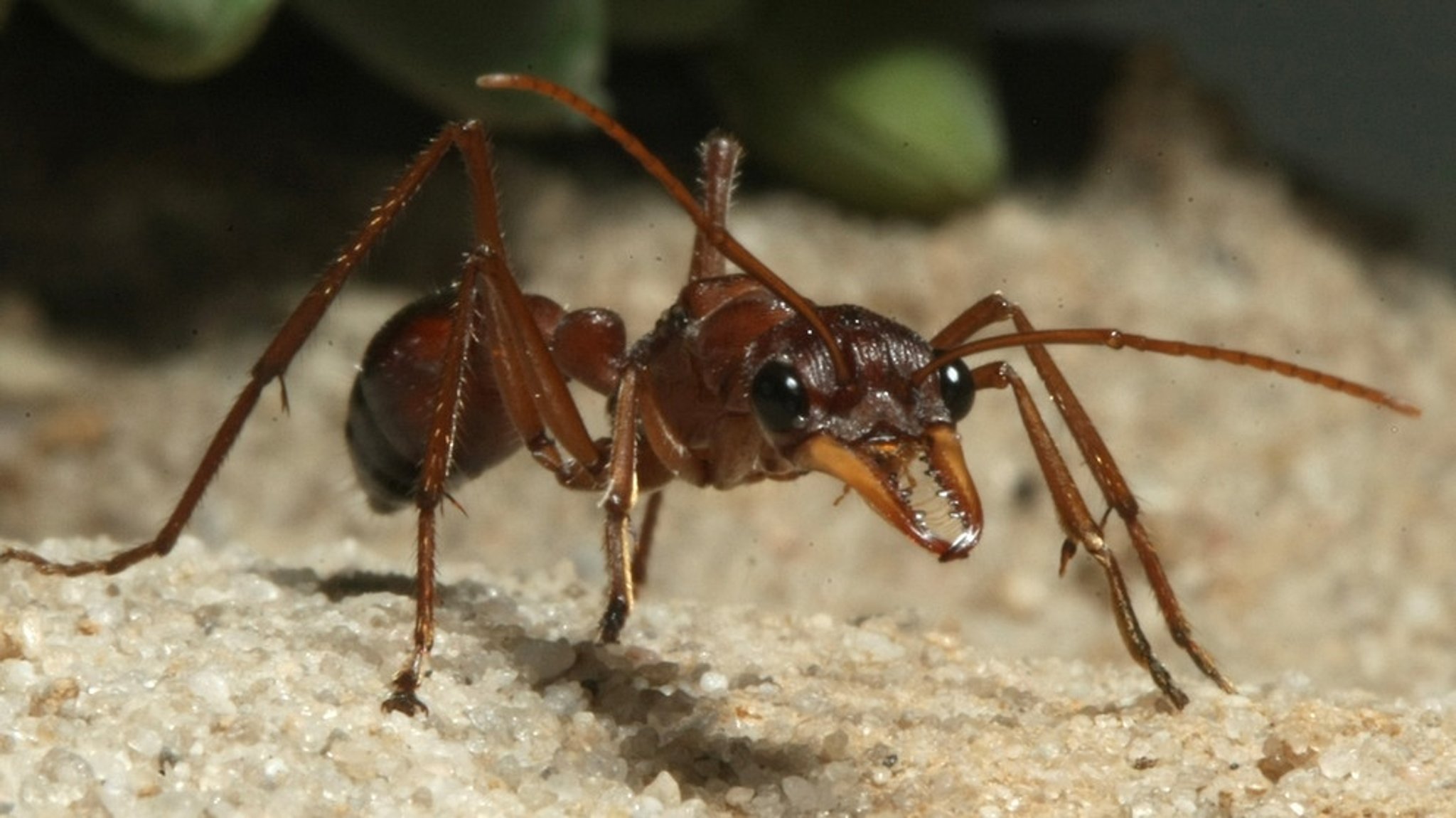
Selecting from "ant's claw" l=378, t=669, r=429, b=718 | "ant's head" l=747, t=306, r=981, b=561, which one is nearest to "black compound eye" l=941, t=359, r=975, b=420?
"ant's head" l=747, t=306, r=981, b=561

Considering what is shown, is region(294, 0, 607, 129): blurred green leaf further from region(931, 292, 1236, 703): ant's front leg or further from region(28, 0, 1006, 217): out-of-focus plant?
region(931, 292, 1236, 703): ant's front leg

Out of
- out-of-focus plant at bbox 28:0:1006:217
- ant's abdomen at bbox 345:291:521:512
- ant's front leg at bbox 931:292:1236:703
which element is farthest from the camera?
out-of-focus plant at bbox 28:0:1006:217

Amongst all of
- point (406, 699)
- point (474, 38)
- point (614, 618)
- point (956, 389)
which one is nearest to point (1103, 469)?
point (956, 389)

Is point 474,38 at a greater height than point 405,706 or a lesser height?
greater

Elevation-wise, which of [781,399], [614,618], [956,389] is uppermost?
[956,389]

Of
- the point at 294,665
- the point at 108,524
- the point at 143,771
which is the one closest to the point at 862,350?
the point at 294,665

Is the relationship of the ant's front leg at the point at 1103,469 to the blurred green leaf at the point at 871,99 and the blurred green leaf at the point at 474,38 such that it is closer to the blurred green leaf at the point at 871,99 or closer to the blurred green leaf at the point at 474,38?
the blurred green leaf at the point at 474,38

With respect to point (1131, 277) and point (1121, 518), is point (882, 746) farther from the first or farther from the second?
point (1131, 277)

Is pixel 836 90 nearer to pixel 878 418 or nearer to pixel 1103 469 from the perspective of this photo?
pixel 1103 469
